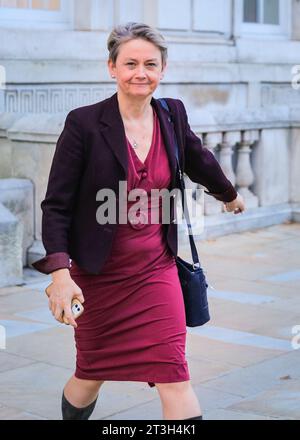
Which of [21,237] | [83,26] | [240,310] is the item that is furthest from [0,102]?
[240,310]

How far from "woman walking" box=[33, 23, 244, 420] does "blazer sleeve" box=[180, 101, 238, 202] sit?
0.20 metres

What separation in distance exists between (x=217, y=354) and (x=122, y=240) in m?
2.41

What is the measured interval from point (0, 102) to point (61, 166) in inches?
278

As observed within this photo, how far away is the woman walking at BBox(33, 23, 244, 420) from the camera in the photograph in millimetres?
4457

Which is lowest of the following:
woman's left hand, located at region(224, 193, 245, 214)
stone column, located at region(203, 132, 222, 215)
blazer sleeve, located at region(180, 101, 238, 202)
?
stone column, located at region(203, 132, 222, 215)

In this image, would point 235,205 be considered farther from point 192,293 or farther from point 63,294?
point 63,294

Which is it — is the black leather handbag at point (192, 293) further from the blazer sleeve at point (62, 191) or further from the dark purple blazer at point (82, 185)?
the blazer sleeve at point (62, 191)

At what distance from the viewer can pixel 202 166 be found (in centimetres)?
493

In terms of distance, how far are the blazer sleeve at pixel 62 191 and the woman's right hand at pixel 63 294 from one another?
47 mm

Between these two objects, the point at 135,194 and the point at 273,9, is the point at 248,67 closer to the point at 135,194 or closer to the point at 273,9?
the point at 273,9

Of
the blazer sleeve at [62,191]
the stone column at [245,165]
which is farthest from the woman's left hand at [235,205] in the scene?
the stone column at [245,165]

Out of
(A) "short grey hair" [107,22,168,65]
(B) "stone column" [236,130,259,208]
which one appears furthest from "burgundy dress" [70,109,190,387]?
(B) "stone column" [236,130,259,208]

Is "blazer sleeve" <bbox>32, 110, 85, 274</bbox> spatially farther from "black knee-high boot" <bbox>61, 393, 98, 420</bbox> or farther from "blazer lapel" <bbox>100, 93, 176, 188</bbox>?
"black knee-high boot" <bbox>61, 393, 98, 420</bbox>

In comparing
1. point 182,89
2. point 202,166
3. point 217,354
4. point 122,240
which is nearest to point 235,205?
point 202,166
